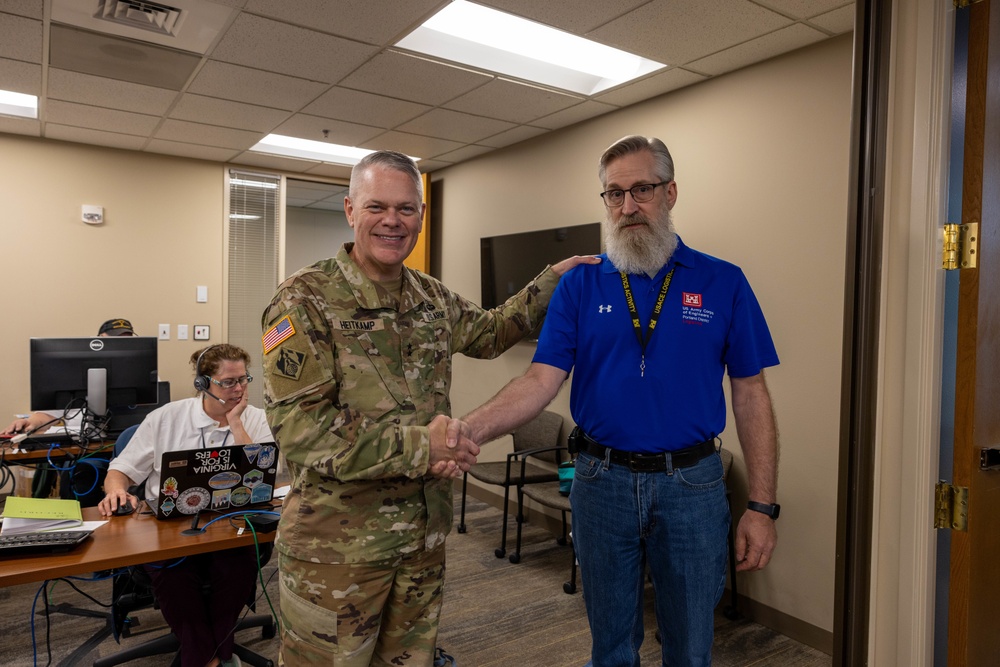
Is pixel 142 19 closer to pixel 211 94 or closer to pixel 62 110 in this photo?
pixel 211 94

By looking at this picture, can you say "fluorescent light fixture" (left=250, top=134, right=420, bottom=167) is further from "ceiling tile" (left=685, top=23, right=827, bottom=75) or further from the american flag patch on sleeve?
the american flag patch on sleeve

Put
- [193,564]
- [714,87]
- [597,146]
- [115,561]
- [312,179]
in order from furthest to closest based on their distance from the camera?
1. [312,179]
2. [597,146]
3. [714,87]
4. [193,564]
5. [115,561]

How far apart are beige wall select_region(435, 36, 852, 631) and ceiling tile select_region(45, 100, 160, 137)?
10.8ft

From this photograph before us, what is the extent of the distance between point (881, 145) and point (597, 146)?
2.69m

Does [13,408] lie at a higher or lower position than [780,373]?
lower

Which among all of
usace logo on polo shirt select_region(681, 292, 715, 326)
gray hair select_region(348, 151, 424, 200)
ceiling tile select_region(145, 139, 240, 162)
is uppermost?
ceiling tile select_region(145, 139, 240, 162)

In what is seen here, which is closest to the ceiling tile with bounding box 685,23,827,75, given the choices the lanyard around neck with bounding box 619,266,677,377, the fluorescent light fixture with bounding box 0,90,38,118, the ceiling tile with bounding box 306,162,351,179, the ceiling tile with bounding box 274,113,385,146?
the lanyard around neck with bounding box 619,266,677,377

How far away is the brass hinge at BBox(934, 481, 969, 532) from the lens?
162 centimetres

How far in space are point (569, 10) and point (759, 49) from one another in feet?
3.18

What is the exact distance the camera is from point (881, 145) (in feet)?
5.40

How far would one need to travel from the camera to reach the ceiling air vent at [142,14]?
281 cm

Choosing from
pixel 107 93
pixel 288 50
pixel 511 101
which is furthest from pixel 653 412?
pixel 107 93

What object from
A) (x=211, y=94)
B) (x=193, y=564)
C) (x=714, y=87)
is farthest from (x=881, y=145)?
(x=211, y=94)

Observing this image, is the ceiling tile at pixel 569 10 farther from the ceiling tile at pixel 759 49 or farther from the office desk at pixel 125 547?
the office desk at pixel 125 547
